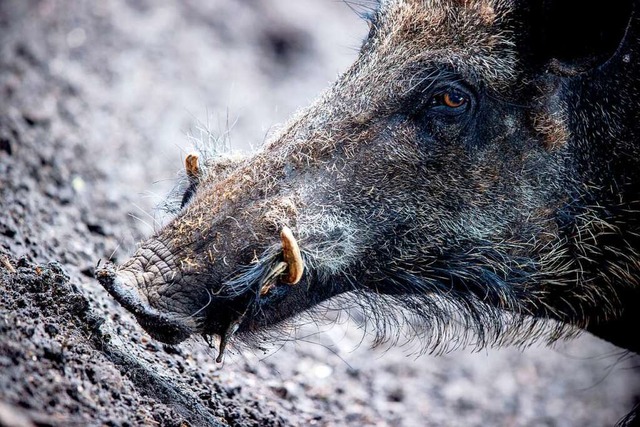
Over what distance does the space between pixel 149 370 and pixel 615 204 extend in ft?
8.36

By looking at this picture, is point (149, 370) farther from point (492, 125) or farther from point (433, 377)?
point (433, 377)

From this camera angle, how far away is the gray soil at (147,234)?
3.43 metres

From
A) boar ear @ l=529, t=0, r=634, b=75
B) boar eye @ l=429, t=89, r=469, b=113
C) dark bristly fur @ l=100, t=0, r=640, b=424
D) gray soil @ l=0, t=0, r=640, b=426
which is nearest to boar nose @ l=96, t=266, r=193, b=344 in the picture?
dark bristly fur @ l=100, t=0, r=640, b=424

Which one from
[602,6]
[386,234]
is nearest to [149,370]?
[386,234]

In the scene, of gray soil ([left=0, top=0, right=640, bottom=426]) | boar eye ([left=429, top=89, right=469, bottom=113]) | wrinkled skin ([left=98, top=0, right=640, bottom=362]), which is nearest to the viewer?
gray soil ([left=0, top=0, right=640, bottom=426])

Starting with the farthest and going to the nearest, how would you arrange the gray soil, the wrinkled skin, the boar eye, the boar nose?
the boar eye
the wrinkled skin
the gray soil
the boar nose

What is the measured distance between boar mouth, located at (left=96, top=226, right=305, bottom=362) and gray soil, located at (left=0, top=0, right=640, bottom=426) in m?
0.35

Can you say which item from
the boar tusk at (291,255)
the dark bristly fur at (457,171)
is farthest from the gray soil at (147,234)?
the boar tusk at (291,255)

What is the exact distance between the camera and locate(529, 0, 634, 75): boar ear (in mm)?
3666

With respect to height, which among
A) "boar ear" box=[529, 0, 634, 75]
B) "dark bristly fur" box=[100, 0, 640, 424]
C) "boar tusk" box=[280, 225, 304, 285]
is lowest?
"boar tusk" box=[280, 225, 304, 285]

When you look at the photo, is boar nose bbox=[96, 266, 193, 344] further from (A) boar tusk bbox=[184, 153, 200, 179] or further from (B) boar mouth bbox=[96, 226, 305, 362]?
(A) boar tusk bbox=[184, 153, 200, 179]

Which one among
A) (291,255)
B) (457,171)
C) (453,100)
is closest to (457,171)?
(457,171)

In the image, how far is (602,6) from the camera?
12.1 ft

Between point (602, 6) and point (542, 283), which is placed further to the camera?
point (542, 283)
